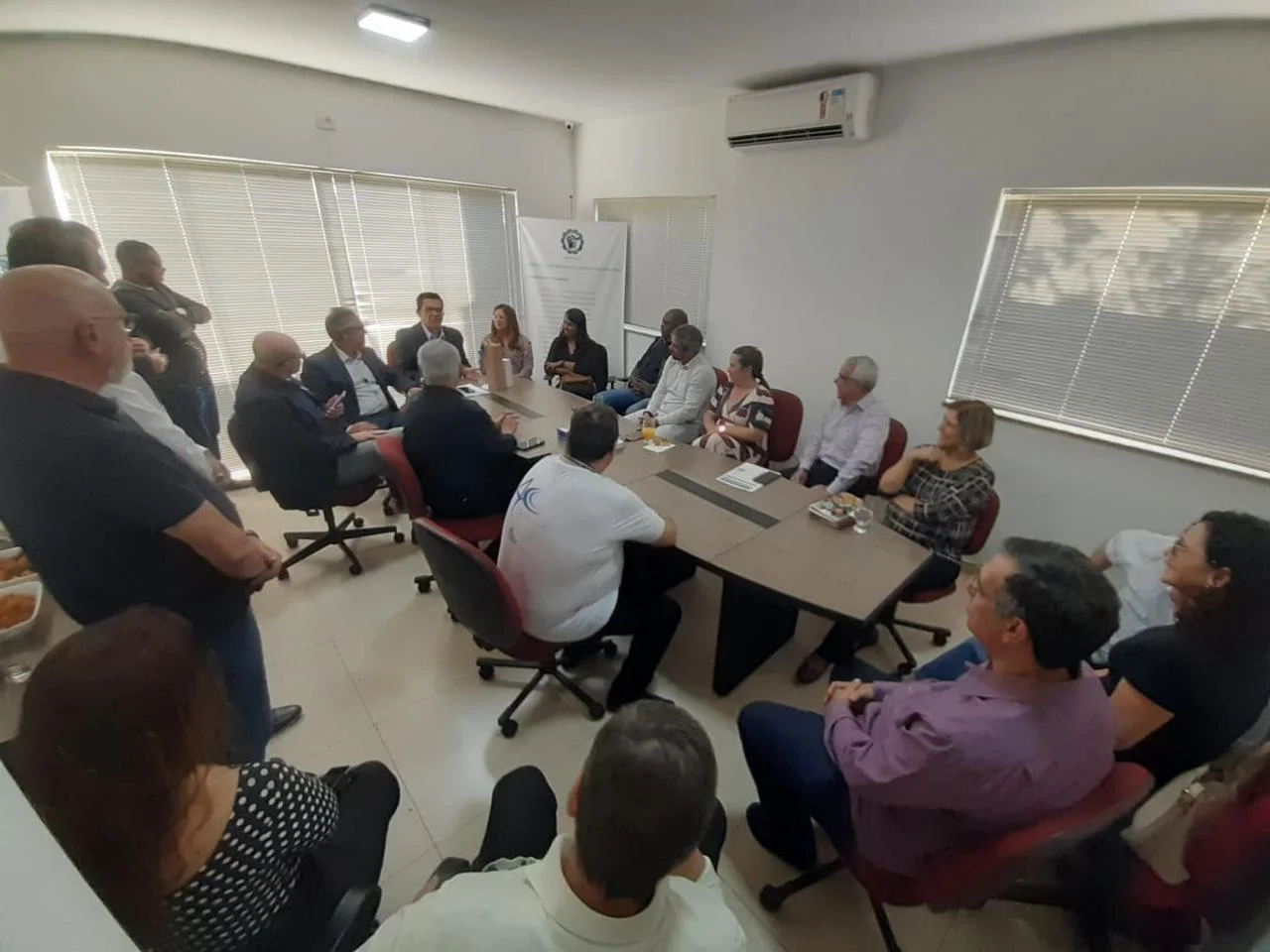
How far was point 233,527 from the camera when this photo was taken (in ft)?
4.40

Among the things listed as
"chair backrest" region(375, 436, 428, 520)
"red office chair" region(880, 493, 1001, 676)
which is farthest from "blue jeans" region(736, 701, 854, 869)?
"chair backrest" region(375, 436, 428, 520)

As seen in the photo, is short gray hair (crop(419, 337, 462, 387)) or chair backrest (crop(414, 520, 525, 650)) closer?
chair backrest (crop(414, 520, 525, 650))

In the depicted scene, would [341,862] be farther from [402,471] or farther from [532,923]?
[402,471]

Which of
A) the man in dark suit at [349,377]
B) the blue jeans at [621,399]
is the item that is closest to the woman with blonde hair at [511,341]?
the blue jeans at [621,399]

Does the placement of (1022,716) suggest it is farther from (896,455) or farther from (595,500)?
(896,455)

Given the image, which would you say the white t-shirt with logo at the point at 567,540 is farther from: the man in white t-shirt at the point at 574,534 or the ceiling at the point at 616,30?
the ceiling at the point at 616,30

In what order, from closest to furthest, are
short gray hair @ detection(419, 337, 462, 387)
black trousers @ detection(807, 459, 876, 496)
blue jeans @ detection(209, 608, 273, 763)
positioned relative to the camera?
blue jeans @ detection(209, 608, 273, 763), short gray hair @ detection(419, 337, 462, 387), black trousers @ detection(807, 459, 876, 496)

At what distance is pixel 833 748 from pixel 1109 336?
2774 mm

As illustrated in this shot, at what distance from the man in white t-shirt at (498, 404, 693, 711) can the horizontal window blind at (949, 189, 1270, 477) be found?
2512 mm

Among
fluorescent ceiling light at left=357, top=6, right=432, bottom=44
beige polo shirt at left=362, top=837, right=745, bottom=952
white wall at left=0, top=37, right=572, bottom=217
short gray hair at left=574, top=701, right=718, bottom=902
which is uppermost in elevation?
fluorescent ceiling light at left=357, top=6, right=432, bottom=44

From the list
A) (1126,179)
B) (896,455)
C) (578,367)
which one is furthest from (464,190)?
(1126,179)

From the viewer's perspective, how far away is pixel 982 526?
228 centimetres

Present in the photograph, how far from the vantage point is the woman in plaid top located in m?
2.18

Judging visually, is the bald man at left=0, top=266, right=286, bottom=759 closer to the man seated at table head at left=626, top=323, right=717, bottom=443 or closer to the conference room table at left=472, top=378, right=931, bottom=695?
the conference room table at left=472, top=378, right=931, bottom=695
